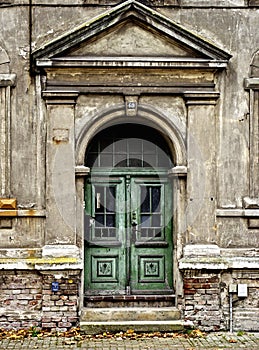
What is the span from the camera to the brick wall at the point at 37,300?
31.6 feet

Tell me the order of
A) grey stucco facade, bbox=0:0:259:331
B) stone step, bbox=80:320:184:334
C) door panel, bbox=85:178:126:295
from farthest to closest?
door panel, bbox=85:178:126:295
grey stucco facade, bbox=0:0:259:331
stone step, bbox=80:320:184:334

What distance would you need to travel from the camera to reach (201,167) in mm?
9938

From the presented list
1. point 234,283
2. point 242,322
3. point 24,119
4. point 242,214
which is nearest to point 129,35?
point 24,119

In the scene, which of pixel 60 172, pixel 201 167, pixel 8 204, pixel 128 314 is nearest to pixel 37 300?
pixel 128 314

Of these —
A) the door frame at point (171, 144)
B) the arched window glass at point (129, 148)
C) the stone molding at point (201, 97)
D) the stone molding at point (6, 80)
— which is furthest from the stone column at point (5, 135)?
the stone molding at point (201, 97)

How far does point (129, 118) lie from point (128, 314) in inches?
128

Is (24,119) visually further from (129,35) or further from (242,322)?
(242,322)

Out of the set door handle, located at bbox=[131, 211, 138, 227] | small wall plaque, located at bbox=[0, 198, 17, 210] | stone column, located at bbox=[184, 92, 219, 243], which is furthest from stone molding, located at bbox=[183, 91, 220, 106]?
small wall plaque, located at bbox=[0, 198, 17, 210]

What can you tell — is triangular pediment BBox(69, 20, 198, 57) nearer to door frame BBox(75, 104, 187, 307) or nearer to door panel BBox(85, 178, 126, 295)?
door frame BBox(75, 104, 187, 307)

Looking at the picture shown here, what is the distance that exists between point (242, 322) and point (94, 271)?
2.61 metres

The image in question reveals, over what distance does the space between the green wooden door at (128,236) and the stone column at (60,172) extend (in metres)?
0.58

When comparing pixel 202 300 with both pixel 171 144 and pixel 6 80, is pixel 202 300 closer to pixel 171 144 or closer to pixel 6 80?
pixel 171 144

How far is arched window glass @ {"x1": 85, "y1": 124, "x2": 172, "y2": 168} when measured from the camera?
10398 millimetres

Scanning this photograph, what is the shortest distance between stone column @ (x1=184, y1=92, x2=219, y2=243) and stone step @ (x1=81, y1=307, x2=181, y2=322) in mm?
1262
